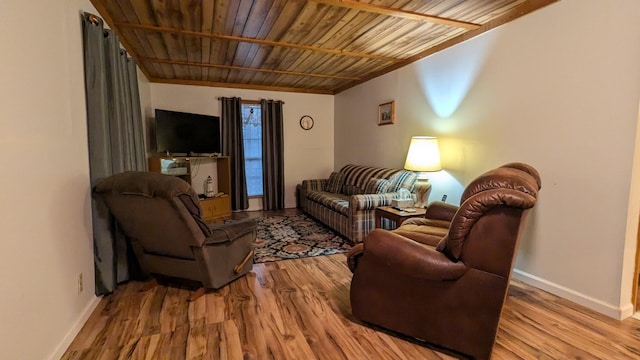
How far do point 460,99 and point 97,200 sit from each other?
134 inches

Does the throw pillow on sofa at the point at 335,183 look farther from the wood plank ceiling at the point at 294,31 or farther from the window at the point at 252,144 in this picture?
the wood plank ceiling at the point at 294,31

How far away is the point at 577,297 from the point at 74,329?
338cm

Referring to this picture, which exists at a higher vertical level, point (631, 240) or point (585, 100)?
point (585, 100)

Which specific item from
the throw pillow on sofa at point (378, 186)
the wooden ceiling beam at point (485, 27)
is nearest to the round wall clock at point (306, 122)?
the wooden ceiling beam at point (485, 27)

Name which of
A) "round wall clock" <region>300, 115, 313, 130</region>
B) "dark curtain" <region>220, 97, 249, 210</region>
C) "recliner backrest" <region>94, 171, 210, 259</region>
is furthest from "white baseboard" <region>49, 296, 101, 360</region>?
"round wall clock" <region>300, 115, 313, 130</region>

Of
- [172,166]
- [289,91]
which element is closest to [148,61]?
[172,166]

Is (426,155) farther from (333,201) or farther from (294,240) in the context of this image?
(294,240)

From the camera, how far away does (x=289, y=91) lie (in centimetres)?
599

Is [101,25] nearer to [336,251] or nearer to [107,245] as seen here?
[107,245]

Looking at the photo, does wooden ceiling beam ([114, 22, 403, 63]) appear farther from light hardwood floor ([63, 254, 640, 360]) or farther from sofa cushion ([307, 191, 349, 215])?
light hardwood floor ([63, 254, 640, 360])

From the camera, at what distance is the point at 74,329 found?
1.90m

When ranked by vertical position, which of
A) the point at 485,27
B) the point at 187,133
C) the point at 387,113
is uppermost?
the point at 485,27

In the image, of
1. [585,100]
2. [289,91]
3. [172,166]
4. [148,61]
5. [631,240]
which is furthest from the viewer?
[289,91]

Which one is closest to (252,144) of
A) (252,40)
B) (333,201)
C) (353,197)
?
(333,201)
